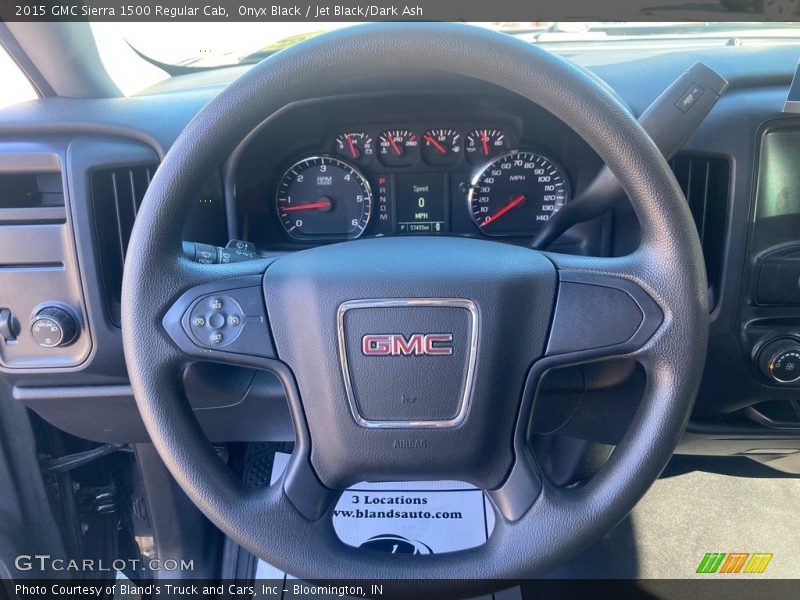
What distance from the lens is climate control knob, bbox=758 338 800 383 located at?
134 centimetres

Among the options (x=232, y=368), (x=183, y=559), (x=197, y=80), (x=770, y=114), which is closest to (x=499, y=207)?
(x=770, y=114)

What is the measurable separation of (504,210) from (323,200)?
1.19 ft

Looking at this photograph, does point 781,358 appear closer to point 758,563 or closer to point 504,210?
point 504,210

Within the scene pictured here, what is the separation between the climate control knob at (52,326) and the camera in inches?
51.6

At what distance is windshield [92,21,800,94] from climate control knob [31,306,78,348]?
20.4 inches

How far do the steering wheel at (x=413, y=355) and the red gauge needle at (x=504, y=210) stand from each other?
45 cm

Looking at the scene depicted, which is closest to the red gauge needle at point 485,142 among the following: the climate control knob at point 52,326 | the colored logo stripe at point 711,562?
the climate control knob at point 52,326

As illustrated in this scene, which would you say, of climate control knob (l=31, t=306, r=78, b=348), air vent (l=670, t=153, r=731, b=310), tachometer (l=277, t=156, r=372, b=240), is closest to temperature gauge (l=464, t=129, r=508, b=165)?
tachometer (l=277, t=156, r=372, b=240)

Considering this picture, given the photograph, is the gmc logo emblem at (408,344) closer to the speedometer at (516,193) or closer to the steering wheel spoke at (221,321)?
the steering wheel spoke at (221,321)

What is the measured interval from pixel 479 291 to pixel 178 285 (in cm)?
41

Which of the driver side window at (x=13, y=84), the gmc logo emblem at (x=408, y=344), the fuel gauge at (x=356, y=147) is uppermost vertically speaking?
the driver side window at (x=13, y=84)

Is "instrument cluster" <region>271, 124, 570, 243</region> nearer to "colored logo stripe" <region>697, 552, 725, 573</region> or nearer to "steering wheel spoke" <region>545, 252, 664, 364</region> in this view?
"steering wheel spoke" <region>545, 252, 664, 364</region>

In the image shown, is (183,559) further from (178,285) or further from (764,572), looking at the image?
(764,572)

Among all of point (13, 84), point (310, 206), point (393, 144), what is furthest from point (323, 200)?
point (13, 84)
